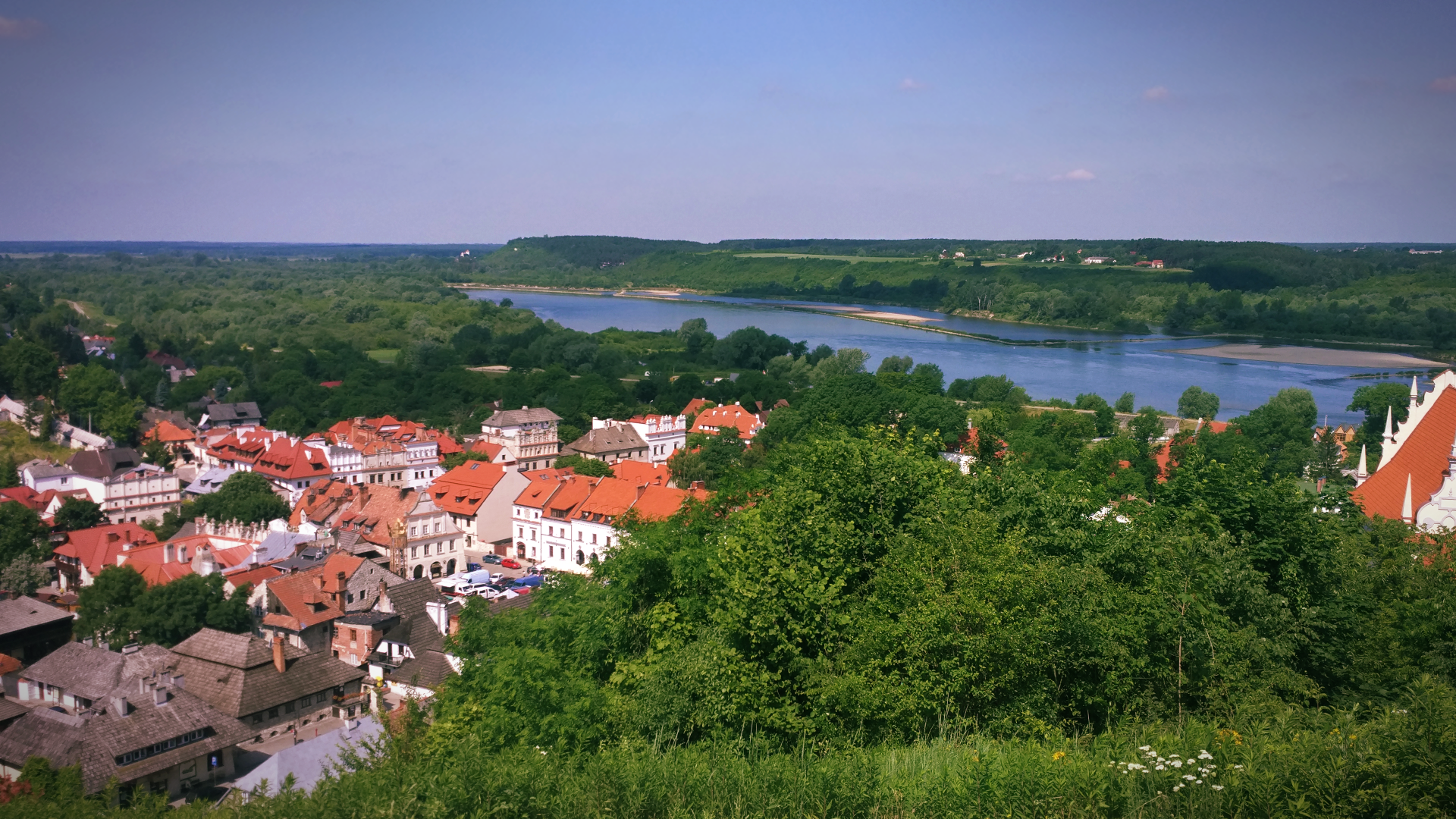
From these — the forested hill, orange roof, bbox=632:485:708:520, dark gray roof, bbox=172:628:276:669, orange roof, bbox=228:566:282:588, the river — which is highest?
the forested hill

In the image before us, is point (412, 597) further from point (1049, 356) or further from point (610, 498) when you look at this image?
point (1049, 356)

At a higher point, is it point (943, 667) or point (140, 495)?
point (943, 667)

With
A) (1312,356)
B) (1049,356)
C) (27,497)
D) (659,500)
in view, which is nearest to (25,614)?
(659,500)

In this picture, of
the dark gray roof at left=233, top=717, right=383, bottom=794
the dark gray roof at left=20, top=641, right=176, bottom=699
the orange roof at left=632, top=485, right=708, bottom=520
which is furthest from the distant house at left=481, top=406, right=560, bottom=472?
the dark gray roof at left=233, top=717, right=383, bottom=794

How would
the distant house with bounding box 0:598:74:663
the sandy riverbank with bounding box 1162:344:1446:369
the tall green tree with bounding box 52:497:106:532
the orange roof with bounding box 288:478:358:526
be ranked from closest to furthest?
the distant house with bounding box 0:598:74:663 → the tall green tree with bounding box 52:497:106:532 → the orange roof with bounding box 288:478:358:526 → the sandy riverbank with bounding box 1162:344:1446:369

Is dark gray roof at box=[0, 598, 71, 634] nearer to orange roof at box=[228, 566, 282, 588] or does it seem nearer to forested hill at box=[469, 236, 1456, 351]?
orange roof at box=[228, 566, 282, 588]

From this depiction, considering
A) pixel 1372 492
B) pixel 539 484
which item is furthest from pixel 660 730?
pixel 539 484

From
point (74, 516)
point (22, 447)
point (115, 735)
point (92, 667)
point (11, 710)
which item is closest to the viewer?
point (115, 735)

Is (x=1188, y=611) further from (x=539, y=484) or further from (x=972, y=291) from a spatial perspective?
(x=972, y=291)
